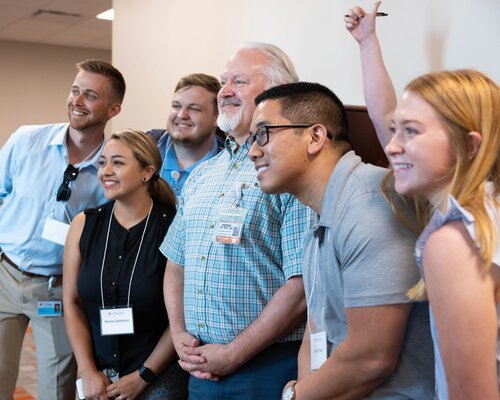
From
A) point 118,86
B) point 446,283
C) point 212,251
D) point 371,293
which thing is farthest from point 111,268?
point 446,283

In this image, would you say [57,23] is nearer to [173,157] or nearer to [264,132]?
[173,157]

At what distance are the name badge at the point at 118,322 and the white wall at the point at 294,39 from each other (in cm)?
122

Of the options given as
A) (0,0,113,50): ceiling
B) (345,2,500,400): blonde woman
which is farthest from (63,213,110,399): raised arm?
(0,0,113,50): ceiling

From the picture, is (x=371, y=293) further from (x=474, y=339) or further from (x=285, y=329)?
(x=285, y=329)

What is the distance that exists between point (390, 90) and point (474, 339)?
114 centimetres

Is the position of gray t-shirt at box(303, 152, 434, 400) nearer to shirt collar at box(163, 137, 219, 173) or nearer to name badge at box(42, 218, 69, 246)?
shirt collar at box(163, 137, 219, 173)

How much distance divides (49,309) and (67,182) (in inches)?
22.5

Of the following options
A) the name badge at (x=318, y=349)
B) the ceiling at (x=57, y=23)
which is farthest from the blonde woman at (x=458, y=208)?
the ceiling at (x=57, y=23)

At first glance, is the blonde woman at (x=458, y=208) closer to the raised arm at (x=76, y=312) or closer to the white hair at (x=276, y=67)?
the white hair at (x=276, y=67)

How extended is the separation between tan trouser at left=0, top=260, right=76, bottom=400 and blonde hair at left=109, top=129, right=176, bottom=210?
69 centimetres

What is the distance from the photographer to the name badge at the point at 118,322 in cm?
250

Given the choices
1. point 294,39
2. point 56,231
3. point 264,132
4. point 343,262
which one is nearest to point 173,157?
point 56,231

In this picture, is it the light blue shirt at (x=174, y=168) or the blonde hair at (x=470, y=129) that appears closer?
the blonde hair at (x=470, y=129)

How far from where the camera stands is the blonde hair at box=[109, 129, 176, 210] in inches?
107
